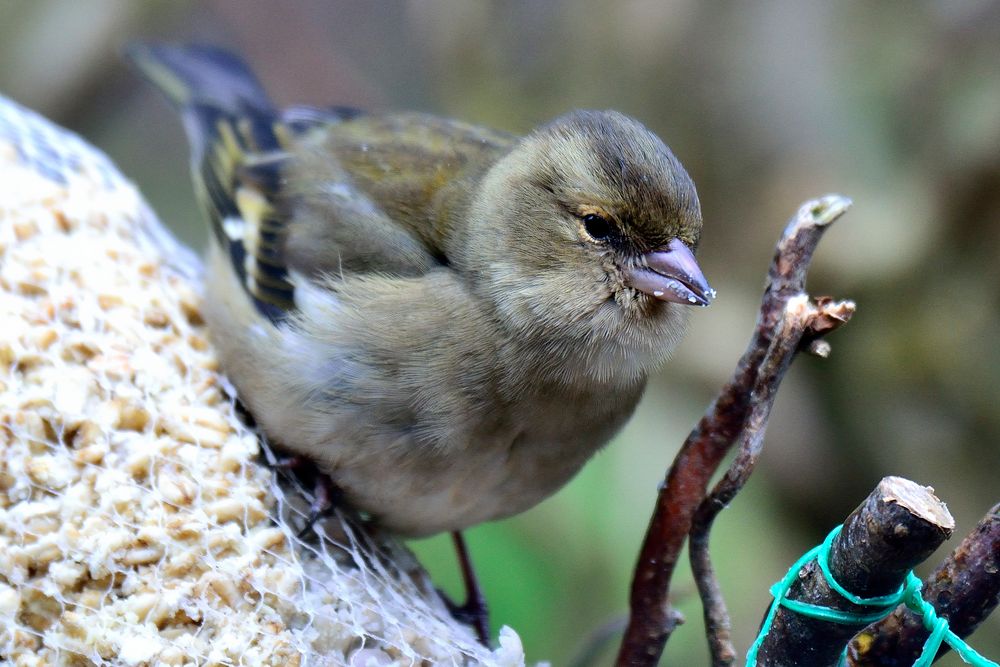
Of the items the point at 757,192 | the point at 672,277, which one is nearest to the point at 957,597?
the point at 672,277

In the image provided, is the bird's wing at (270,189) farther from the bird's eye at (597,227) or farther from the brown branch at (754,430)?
the brown branch at (754,430)

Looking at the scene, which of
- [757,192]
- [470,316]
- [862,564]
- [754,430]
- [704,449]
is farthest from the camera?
[757,192]

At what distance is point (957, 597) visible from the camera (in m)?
1.32

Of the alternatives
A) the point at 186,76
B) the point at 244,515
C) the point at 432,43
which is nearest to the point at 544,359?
the point at 244,515

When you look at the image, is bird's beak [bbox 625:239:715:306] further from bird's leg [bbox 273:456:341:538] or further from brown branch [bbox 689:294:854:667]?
bird's leg [bbox 273:456:341:538]

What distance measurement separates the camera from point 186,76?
2828 millimetres

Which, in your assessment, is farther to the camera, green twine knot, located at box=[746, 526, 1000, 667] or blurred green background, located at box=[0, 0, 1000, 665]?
blurred green background, located at box=[0, 0, 1000, 665]

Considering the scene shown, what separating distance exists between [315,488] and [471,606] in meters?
0.58

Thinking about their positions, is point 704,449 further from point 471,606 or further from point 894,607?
point 471,606

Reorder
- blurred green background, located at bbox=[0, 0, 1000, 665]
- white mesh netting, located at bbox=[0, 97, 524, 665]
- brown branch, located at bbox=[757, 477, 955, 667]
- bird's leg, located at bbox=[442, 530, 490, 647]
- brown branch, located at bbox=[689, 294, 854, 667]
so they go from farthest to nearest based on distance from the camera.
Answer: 1. blurred green background, located at bbox=[0, 0, 1000, 665]
2. bird's leg, located at bbox=[442, 530, 490, 647]
3. white mesh netting, located at bbox=[0, 97, 524, 665]
4. brown branch, located at bbox=[689, 294, 854, 667]
5. brown branch, located at bbox=[757, 477, 955, 667]

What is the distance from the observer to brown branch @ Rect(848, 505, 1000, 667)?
1295 millimetres

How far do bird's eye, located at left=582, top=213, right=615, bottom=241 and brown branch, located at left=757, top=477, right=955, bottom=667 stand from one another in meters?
0.71

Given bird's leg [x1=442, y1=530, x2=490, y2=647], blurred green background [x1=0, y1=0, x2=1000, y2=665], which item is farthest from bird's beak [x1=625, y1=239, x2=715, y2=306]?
blurred green background [x1=0, y1=0, x2=1000, y2=665]

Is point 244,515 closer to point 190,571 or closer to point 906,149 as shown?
point 190,571
